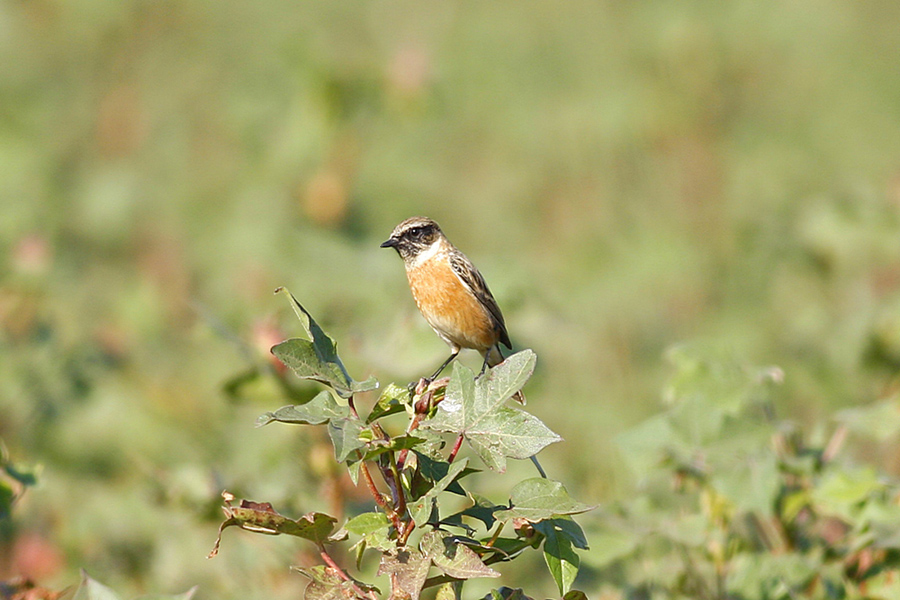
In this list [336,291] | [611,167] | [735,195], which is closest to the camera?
[336,291]

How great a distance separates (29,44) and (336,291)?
16.9 ft

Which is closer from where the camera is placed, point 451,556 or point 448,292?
point 451,556

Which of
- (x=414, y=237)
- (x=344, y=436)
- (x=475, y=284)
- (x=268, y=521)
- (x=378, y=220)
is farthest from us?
(x=378, y=220)

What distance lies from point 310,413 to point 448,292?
2.12m

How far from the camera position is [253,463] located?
4.46 m

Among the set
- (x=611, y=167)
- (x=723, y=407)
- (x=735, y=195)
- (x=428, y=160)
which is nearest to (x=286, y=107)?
(x=428, y=160)

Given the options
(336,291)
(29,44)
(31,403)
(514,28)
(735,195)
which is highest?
(514,28)

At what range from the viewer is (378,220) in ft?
19.2

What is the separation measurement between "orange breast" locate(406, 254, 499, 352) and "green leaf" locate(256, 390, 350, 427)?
79.8 inches

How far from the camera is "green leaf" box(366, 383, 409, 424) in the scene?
5.89 ft

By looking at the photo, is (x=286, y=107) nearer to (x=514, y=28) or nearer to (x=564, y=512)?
(x=514, y=28)

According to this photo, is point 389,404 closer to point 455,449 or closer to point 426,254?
point 455,449

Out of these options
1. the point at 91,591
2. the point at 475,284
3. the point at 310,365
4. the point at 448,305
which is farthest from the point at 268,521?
the point at 475,284

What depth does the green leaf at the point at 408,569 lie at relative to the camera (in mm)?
1673
